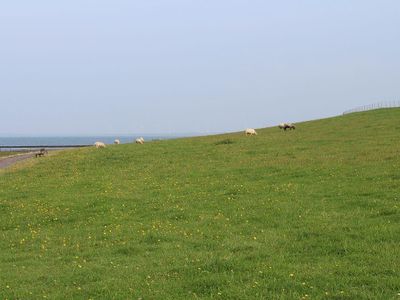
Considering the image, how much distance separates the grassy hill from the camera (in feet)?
35.8

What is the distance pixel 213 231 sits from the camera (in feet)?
51.2

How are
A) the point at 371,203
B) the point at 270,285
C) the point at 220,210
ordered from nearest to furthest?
the point at 270,285, the point at 371,203, the point at 220,210

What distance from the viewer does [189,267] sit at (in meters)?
12.1

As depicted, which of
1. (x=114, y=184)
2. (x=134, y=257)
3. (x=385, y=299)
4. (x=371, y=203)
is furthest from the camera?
(x=114, y=184)

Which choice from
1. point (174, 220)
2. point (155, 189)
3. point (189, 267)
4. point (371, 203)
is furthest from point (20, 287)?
point (155, 189)

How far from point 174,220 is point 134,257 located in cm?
430

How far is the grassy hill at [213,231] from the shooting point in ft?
35.8

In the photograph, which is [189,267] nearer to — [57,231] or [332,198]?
[57,231]

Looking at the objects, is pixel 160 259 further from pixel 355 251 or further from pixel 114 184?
pixel 114 184

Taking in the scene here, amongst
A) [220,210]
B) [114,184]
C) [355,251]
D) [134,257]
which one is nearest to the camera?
[355,251]

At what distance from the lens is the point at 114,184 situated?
27.4 meters

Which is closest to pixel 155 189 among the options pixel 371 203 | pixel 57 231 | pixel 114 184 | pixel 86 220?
pixel 114 184

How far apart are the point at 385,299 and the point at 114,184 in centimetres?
1968

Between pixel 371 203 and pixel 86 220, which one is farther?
pixel 86 220
